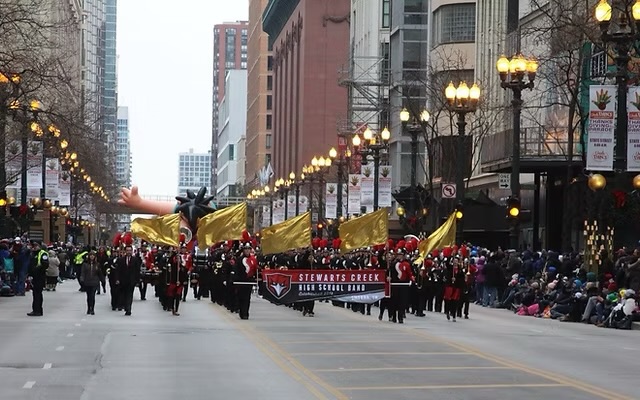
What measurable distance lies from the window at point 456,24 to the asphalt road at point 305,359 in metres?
42.5

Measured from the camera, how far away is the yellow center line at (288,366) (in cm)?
1604

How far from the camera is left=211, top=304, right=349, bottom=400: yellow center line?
16039 millimetres

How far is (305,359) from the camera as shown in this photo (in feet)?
67.9

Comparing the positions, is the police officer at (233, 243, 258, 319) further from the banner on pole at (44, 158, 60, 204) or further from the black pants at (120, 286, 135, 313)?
the banner on pole at (44, 158, 60, 204)

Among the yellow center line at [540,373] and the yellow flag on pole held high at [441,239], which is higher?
the yellow flag on pole held high at [441,239]

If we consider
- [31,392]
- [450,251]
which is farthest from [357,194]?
[31,392]

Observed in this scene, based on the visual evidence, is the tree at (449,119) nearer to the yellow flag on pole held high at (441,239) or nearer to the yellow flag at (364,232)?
the yellow flag on pole held high at (441,239)

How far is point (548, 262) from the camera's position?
132 feet

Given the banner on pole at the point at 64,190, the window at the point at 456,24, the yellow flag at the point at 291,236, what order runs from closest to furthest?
1. the yellow flag at the point at 291,236
2. the banner on pole at the point at 64,190
3. the window at the point at 456,24

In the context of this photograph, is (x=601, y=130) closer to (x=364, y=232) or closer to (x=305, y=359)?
(x=364, y=232)

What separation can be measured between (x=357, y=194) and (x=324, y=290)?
27.6 m

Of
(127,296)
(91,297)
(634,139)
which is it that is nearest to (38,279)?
(91,297)

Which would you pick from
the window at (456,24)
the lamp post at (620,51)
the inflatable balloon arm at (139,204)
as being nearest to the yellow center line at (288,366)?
the lamp post at (620,51)

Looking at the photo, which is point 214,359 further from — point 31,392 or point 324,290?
point 324,290
